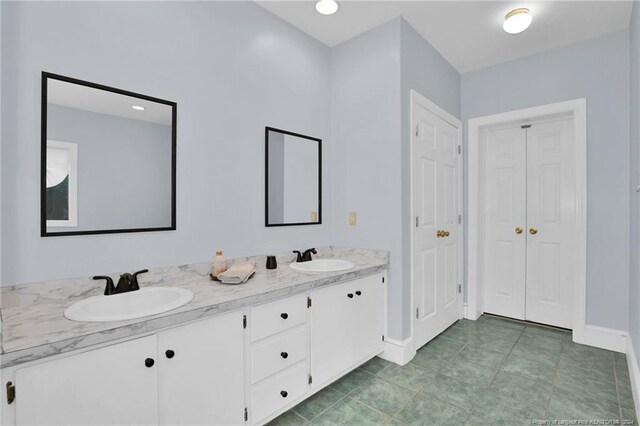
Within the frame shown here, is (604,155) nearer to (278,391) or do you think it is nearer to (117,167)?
(278,391)

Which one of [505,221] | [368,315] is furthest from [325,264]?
[505,221]

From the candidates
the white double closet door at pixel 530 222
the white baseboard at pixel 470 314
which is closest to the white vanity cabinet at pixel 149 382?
the white baseboard at pixel 470 314

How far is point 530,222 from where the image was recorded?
324 cm

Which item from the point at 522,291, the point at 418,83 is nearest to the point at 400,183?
the point at 418,83

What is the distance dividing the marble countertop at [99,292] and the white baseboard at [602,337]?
2146mm

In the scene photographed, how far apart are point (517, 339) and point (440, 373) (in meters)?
1.09

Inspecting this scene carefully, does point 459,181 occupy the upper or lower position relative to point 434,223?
upper

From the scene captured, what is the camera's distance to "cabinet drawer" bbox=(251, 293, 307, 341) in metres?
1.56

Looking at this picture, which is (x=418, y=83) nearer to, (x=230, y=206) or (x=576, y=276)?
(x=230, y=206)

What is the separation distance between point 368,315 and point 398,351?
1.34 feet

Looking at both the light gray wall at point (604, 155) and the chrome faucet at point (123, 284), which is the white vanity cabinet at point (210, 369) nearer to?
the chrome faucet at point (123, 284)

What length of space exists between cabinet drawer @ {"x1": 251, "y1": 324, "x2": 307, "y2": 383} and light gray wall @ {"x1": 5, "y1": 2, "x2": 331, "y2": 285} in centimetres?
69

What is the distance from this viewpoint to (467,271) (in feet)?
11.1

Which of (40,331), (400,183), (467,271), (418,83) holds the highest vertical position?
(418,83)
